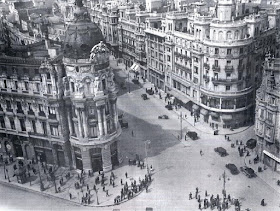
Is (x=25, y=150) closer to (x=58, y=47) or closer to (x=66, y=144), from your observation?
(x=66, y=144)

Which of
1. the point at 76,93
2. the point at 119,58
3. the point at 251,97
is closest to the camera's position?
the point at 76,93

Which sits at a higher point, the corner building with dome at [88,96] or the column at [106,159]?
the corner building with dome at [88,96]

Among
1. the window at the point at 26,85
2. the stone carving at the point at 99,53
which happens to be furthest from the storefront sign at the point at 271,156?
the window at the point at 26,85

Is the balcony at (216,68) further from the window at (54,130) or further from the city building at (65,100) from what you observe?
the window at (54,130)

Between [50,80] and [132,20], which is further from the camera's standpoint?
[132,20]

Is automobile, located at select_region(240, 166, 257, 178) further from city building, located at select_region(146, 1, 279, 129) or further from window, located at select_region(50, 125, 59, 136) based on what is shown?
window, located at select_region(50, 125, 59, 136)

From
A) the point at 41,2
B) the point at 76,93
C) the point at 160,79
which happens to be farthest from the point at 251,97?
the point at 41,2
